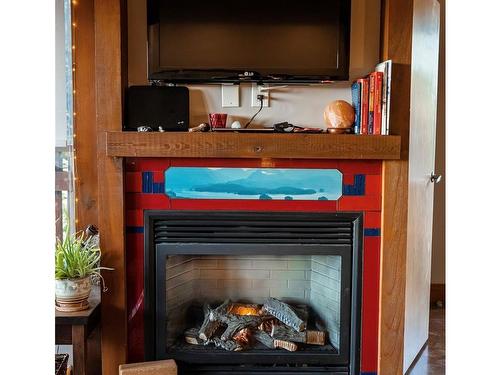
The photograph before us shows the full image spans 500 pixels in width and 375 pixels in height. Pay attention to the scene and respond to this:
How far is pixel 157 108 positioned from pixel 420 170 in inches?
52.0

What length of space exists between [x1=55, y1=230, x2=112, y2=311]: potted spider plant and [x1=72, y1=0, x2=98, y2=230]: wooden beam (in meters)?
0.27

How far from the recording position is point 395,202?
6.90ft

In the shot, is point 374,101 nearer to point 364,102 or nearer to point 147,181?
point 364,102

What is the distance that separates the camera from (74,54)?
2205mm

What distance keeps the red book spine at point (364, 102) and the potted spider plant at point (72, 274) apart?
125 cm

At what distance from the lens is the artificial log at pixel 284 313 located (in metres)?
2.22

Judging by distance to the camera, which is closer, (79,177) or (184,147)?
(184,147)

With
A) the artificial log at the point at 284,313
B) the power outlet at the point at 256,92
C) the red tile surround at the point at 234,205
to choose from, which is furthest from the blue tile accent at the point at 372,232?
the power outlet at the point at 256,92

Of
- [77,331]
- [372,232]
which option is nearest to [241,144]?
[372,232]

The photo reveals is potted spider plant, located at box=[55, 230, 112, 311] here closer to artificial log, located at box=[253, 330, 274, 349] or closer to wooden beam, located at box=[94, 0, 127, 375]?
wooden beam, located at box=[94, 0, 127, 375]

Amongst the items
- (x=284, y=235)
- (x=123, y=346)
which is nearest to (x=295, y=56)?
(x=284, y=235)

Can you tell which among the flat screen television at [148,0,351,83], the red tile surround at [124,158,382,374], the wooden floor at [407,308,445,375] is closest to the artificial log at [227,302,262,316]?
the red tile surround at [124,158,382,374]
